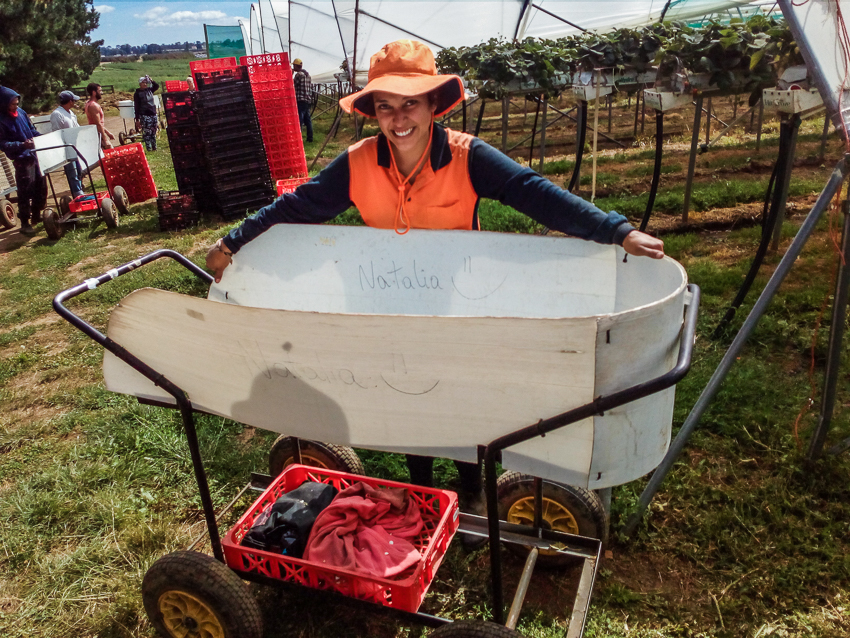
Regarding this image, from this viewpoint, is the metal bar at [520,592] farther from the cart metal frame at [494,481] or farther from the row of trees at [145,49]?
the row of trees at [145,49]

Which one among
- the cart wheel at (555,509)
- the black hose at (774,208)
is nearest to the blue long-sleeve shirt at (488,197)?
the cart wheel at (555,509)

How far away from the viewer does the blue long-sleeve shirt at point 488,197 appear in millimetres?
2053

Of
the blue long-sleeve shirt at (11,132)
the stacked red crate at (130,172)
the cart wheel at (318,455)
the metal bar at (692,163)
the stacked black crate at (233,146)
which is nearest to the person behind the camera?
the cart wheel at (318,455)

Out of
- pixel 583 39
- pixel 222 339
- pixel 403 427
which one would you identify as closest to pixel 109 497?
pixel 222 339

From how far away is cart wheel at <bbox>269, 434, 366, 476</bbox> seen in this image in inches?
117

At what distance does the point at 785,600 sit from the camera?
2424 mm

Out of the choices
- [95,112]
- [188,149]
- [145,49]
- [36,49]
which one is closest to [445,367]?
[188,149]

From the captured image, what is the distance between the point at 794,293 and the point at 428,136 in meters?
3.35

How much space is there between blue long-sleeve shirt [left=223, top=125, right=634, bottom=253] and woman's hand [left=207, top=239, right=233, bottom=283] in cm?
3

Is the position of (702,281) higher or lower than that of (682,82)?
lower

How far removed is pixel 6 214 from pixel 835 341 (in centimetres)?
989

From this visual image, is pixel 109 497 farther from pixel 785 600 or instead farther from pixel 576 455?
pixel 785 600

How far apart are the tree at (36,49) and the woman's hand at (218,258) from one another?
2174cm

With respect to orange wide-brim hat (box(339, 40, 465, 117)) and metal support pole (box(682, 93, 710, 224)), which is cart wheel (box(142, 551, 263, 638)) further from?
metal support pole (box(682, 93, 710, 224))
